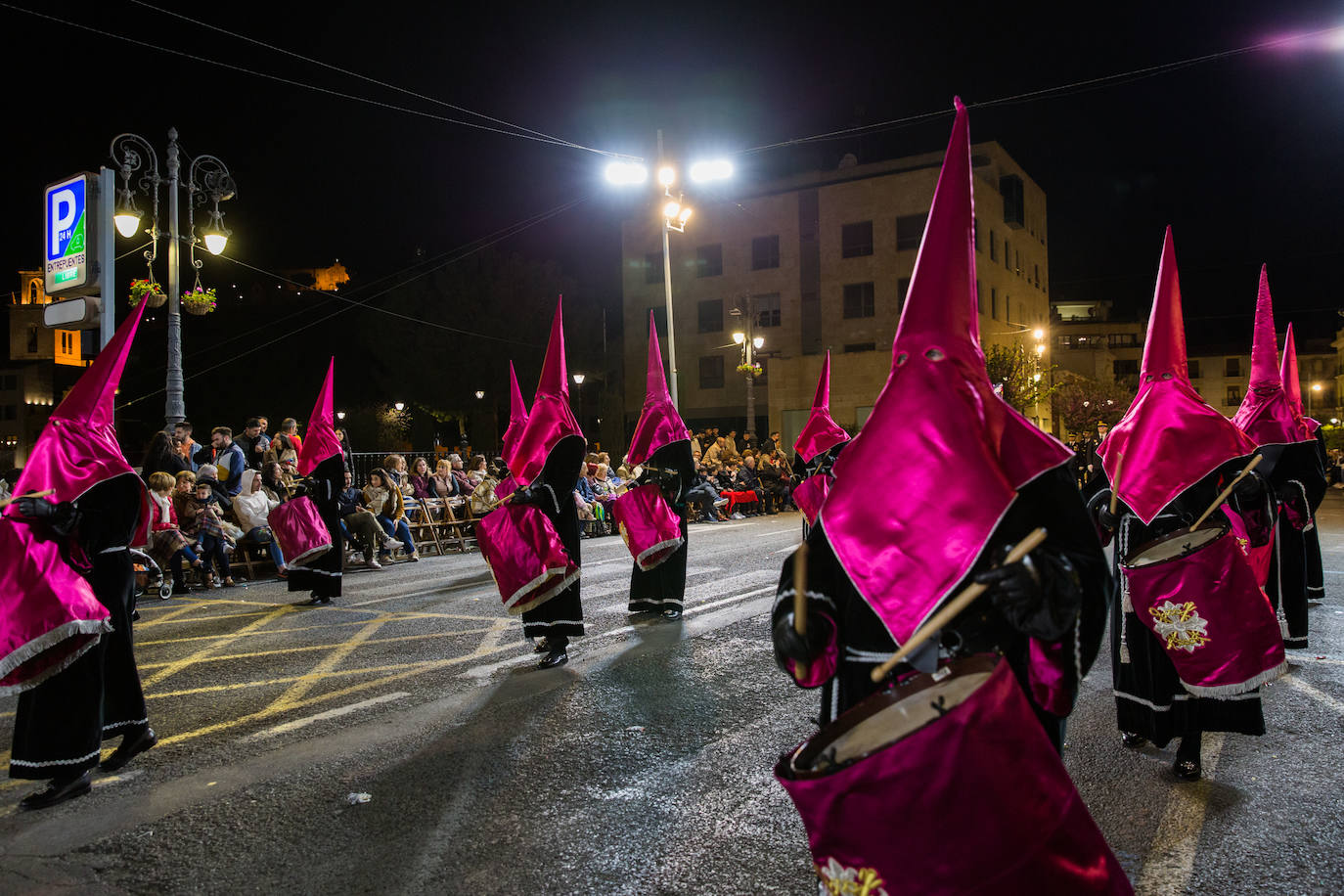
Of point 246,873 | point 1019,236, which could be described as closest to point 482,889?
point 246,873

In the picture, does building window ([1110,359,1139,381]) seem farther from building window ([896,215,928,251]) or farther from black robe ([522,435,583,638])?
black robe ([522,435,583,638])

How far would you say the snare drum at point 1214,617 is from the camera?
164 inches

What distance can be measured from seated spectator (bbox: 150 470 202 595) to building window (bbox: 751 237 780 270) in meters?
36.8

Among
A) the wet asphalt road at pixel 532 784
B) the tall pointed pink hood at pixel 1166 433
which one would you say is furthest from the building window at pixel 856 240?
the tall pointed pink hood at pixel 1166 433

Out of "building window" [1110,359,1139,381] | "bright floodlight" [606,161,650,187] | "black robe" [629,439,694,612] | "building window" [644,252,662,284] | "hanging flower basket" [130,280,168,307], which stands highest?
"building window" [644,252,662,284]

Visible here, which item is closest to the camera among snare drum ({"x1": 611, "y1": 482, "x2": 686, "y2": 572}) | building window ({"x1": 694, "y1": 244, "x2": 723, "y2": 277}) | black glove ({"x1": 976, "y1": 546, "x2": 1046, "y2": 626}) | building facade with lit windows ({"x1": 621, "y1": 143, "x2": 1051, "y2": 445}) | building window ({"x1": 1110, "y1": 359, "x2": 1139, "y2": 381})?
black glove ({"x1": 976, "y1": 546, "x2": 1046, "y2": 626})

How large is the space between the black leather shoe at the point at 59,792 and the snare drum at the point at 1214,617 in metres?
5.23

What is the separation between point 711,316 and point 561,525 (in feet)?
131

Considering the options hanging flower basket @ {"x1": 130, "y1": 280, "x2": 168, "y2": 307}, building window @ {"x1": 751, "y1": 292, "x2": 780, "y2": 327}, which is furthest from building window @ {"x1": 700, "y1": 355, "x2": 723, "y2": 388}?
hanging flower basket @ {"x1": 130, "y1": 280, "x2": 168, "y2": 307}

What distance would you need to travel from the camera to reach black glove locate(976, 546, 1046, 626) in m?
2.22

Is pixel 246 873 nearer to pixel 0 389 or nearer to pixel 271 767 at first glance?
pixel 271 767

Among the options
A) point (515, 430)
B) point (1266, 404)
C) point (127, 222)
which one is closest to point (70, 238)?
point (127, 222)

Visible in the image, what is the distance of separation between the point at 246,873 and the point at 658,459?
19.4ft

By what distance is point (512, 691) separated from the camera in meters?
5.87
